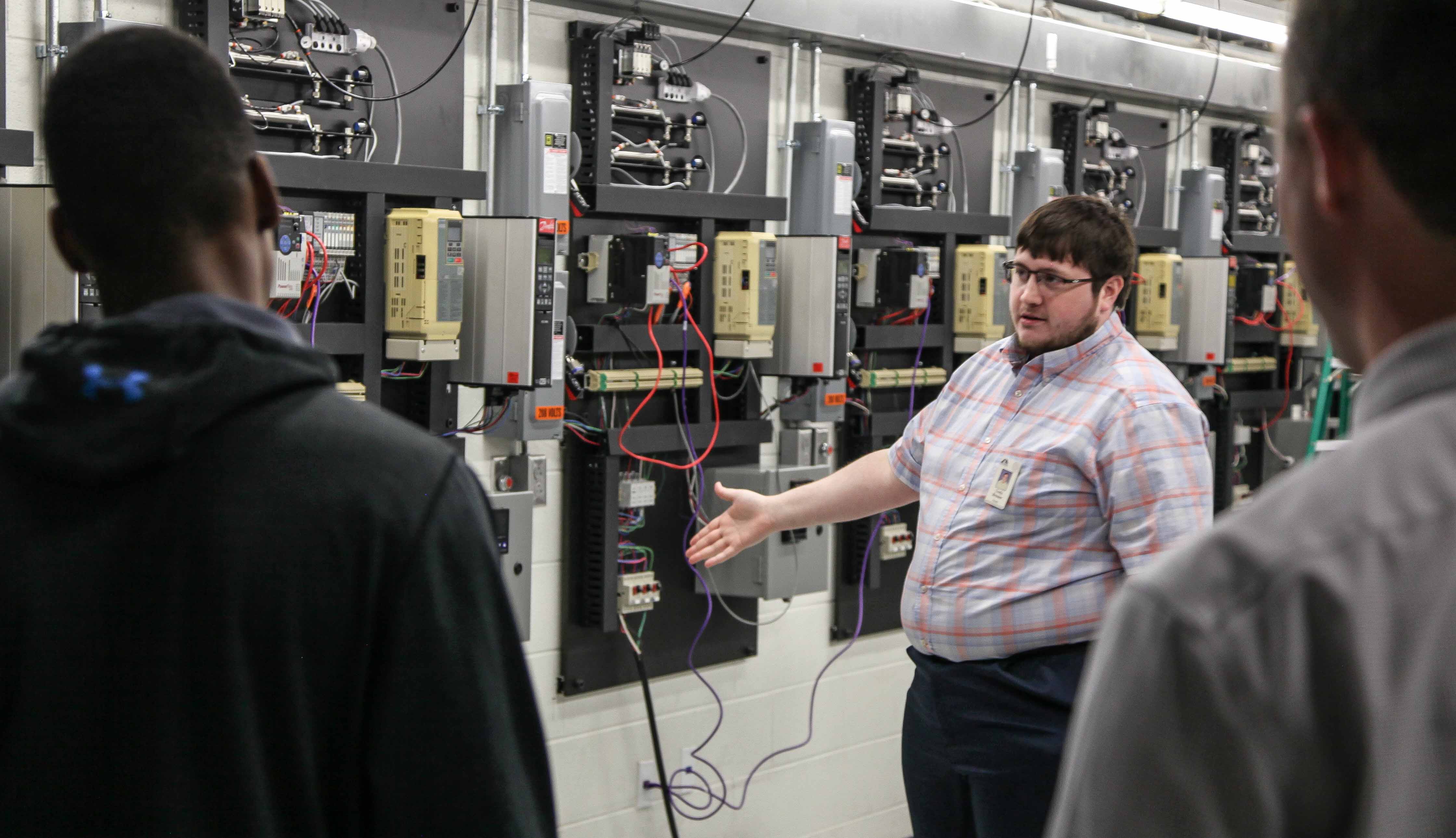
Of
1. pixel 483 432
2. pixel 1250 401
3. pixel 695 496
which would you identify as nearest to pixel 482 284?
pixel 483 432

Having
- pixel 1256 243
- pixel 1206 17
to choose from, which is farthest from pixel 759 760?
pixel 1256 243

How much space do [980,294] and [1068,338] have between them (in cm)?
247

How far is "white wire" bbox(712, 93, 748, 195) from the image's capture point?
446 cm

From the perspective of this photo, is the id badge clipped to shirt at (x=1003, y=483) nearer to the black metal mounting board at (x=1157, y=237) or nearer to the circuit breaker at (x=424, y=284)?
the circuit breaker at (x=424, y=284)

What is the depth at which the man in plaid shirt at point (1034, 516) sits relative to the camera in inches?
93.8

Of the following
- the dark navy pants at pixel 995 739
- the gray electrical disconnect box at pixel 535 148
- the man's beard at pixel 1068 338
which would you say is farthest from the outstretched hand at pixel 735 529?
the gray electrical disconnect box at pixel 535 148

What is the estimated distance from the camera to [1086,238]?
2.62m

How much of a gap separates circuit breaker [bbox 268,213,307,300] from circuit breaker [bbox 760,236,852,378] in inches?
65.3

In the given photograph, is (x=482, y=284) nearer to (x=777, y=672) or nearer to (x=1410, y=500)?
(x=777, y=672)

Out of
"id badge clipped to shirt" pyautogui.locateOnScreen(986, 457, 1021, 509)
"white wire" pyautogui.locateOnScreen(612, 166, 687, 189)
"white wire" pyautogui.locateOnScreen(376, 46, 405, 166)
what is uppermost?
"white wire" pyautogui.locateOnScreen(376, 46, 405, 166)

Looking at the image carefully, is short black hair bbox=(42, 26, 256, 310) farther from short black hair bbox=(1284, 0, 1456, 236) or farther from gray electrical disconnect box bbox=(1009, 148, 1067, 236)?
gray electrical disconnect box bbox=(1009, 148, 1067, 236)

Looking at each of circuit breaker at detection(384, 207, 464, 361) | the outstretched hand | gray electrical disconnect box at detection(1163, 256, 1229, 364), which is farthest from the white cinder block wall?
the outstretched hand

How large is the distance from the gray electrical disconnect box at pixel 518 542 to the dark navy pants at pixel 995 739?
4.84 ft

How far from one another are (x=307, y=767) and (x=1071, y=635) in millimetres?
1689
